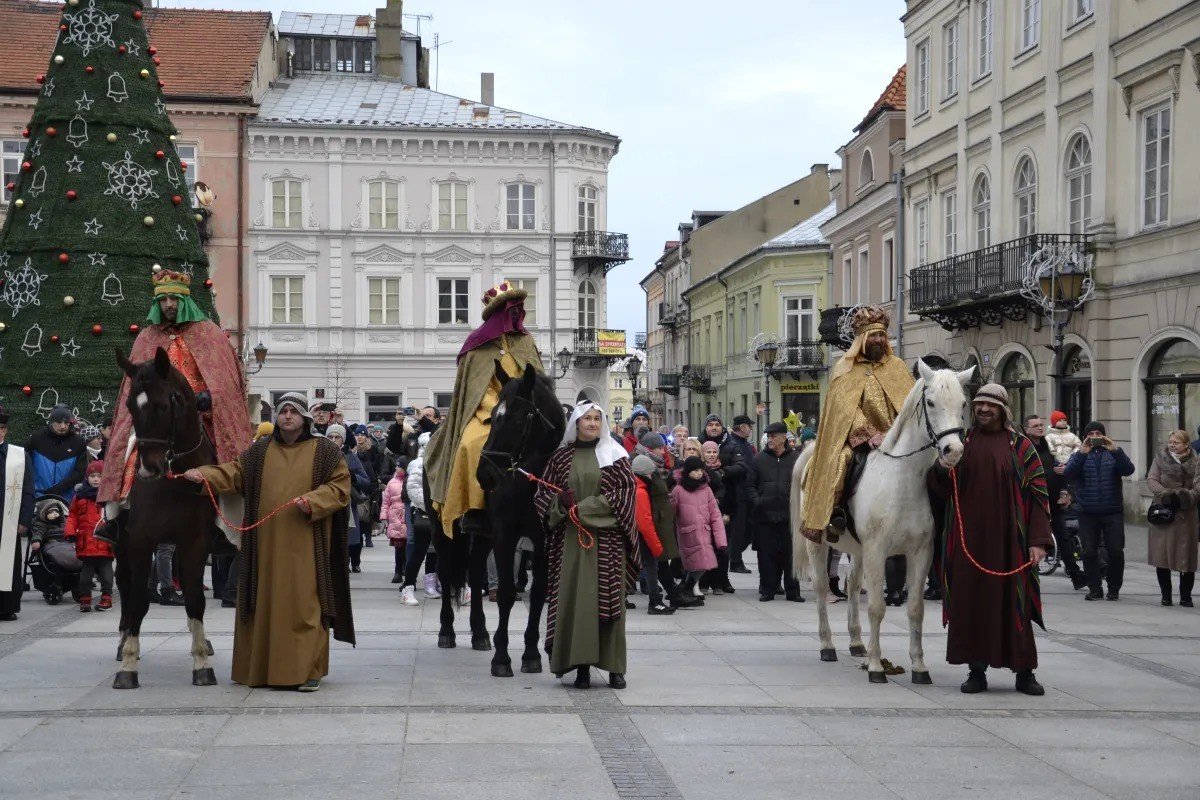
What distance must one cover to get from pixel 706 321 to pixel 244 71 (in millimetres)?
27794

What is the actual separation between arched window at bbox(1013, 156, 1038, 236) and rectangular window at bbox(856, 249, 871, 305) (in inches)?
434

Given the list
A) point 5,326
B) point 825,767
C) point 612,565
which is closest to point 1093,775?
point 825,767

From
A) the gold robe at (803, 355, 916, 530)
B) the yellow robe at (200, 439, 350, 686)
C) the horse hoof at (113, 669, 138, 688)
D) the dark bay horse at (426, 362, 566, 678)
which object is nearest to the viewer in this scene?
the yellow robe at (200, 439, 350, 686)

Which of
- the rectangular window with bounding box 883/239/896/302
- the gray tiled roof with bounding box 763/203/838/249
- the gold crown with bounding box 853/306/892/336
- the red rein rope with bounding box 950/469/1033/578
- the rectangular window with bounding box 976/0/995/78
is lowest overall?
the red rein rope with bounding box 950/469/1033/578

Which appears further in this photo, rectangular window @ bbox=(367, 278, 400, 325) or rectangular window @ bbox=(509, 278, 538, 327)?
rectangular window @ bbox=(509, 278, 538, 327)

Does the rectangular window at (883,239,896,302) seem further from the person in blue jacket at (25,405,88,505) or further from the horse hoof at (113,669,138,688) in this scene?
the horse hoof at (113,669,138,688)

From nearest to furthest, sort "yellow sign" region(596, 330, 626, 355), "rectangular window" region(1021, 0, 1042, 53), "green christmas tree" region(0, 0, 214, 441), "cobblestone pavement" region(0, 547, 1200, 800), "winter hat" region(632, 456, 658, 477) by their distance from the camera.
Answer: "cobblestone pavement" region(0, 547, 1200, 800) < "winter hat" region(632, 456, 658, 477) < "green christmas tree" region(0, 0, 214, 441) < "rectangular window" region(1021, 0, 1042, 53) < "yellow sign" region(596, 330, 626, 355)

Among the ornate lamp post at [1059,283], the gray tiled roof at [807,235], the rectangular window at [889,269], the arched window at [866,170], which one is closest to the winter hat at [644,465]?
the ornate lamp post at [1059,283]

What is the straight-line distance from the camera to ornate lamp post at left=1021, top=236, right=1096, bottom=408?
69.5 ft

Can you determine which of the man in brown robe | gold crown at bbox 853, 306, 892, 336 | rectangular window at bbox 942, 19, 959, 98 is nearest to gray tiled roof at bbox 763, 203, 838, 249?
rectangular window at bbox 942, 19, 959, 98

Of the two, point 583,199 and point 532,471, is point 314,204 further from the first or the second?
point 532,471

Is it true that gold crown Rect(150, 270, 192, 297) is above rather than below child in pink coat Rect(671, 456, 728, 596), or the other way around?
above

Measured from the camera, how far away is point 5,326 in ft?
52.0

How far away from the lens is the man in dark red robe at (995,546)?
926cm
